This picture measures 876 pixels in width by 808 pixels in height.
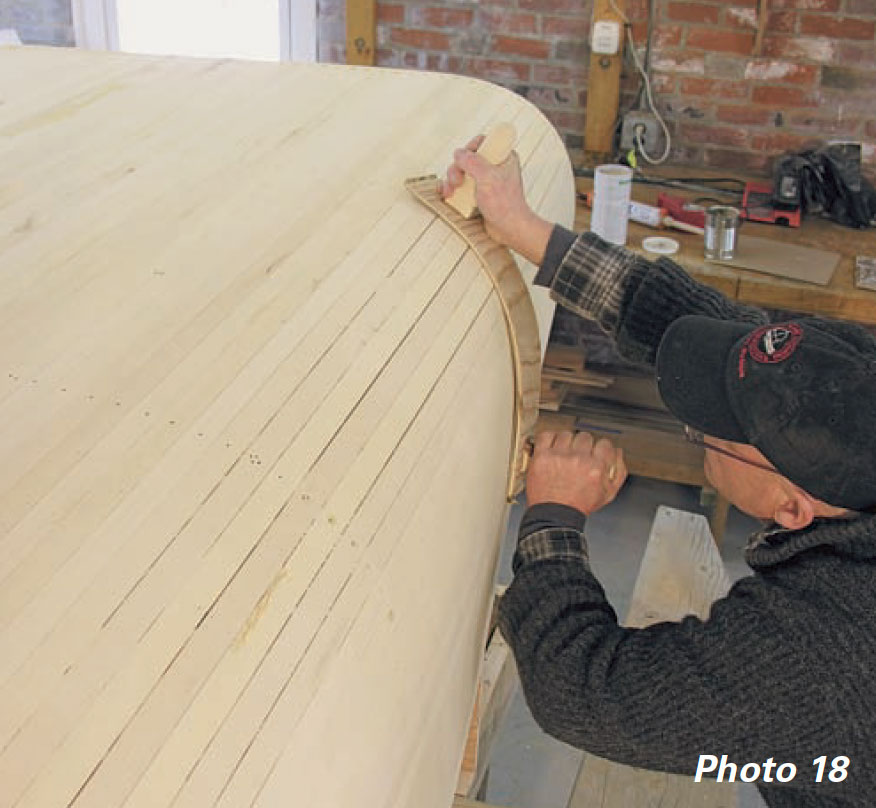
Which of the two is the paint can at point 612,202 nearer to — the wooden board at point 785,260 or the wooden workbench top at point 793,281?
the wooden workbench top at point 793,281

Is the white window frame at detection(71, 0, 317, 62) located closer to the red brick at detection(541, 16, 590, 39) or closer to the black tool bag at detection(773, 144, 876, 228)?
the red brick at detection(541, 16, 590, 39)

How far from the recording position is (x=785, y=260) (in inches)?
134

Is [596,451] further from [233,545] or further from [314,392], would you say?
[233,545]

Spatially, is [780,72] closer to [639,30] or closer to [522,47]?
[639,30]

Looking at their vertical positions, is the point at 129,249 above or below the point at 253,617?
above

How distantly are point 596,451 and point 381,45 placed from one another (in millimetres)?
2780

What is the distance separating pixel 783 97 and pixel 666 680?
2899 mm

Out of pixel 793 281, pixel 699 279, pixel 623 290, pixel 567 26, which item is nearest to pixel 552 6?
pixel 567 26

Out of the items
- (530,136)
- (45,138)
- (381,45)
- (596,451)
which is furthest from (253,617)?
(381,45)

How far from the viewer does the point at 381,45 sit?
Answer: 13.9 feet

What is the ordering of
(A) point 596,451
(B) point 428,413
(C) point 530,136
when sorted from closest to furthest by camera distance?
(B) point 428,413
(A) point 596,451
(C) point 530,136

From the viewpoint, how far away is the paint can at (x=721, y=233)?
11.0ft

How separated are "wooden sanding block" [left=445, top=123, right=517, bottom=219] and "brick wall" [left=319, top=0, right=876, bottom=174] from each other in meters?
2.28

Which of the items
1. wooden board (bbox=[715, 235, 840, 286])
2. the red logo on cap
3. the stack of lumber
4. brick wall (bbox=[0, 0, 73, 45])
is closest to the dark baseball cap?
the red logo on cap
